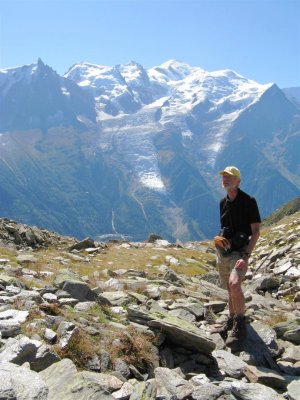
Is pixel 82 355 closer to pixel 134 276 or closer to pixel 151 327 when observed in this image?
pixel 151 327

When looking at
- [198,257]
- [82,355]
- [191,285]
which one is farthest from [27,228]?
[82,355]

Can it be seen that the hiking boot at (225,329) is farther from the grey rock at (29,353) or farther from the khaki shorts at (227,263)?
the grey rock at (29,353)

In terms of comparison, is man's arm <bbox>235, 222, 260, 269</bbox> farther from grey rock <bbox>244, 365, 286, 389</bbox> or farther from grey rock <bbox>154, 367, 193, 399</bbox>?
grey rock <bbox>154, 367, 193, 399</bbox>

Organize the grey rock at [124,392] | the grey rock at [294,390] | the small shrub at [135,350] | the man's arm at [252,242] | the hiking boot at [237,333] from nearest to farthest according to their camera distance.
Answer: the grey rock at [124,392] → the grey rock at [294,390] → the small shrub at [135,350] → the hiking boot at [237,333] → the man's arm at [252,242]

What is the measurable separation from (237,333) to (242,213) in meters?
3.59

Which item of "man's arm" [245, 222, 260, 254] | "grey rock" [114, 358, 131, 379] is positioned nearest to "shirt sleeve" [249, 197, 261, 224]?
"man's arm" [245, 222, 260, 254]

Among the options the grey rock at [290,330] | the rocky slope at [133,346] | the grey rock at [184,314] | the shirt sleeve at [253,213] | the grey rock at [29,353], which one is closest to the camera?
the rocky slope at [133,346]

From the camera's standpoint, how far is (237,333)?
13383mm

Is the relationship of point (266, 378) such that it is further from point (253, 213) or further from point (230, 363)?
point (253, 213)

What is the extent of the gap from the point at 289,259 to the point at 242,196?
16.0m

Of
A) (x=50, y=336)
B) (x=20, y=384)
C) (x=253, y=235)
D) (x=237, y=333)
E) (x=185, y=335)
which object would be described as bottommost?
(x=237, y=333)

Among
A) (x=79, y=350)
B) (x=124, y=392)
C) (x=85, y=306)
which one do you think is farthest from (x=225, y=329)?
(x=124, y=392)

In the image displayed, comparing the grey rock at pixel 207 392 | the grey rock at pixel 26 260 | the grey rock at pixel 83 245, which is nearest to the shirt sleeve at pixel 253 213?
the grey rock at pixel 207 392

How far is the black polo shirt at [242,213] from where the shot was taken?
44.7 feet
